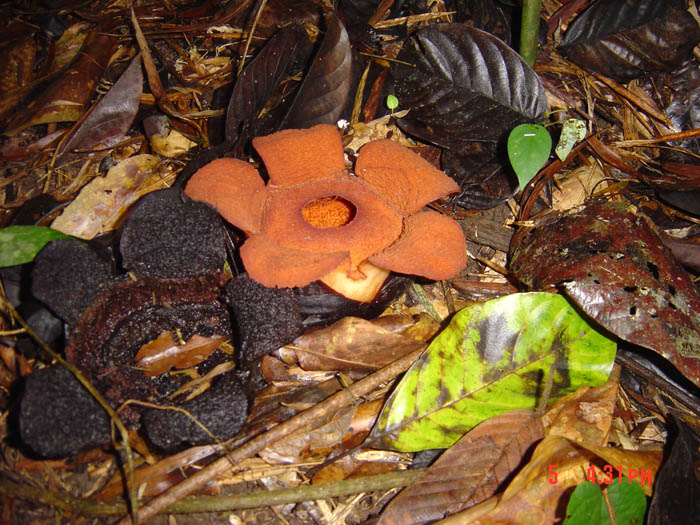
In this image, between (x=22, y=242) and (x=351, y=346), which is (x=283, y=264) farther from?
(x=22, y=242)

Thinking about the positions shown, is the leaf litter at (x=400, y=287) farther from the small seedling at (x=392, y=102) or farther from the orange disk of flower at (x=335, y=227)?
the orange disk of flower at (x=335, y=227)

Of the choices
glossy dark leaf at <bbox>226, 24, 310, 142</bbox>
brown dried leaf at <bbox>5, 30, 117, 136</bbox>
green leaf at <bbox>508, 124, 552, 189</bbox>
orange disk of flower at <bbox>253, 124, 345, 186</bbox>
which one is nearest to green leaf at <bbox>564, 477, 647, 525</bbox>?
green leaf at <bbox>508, 124, 552, 189</bbox>

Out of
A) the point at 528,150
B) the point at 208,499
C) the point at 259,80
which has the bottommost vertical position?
the point at 208,499

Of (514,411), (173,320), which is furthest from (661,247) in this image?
(173,320)

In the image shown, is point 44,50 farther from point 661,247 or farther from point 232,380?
point 661,247

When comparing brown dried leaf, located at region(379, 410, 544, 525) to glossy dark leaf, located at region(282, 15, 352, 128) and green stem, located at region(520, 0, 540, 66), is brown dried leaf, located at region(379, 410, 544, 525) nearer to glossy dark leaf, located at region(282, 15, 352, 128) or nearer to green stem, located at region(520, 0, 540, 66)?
glossy dark leaf, located at region(282, 15, 352, 128)

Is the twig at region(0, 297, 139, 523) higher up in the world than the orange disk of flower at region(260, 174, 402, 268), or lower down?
lower down
